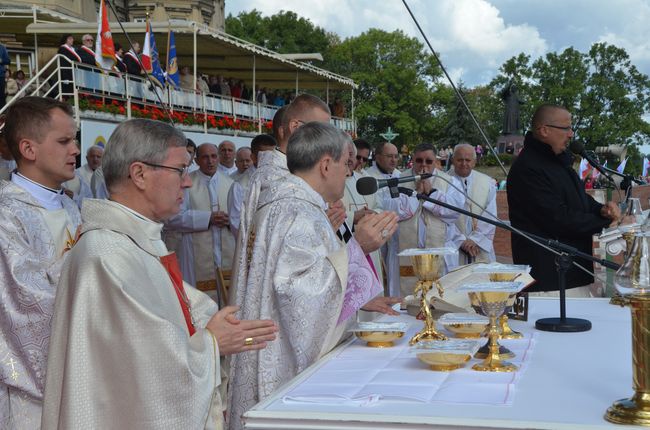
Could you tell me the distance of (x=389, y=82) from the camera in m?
62.6

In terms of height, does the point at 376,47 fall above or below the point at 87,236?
above

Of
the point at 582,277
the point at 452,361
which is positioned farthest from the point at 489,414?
the point at 582,277

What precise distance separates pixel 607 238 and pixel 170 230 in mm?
5535

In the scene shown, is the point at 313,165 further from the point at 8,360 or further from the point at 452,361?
the point at 8,360

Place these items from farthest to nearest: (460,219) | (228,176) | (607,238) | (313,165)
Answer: (228,176), (460,219), (607,238), (313,165)

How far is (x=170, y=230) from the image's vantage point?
8.51 m

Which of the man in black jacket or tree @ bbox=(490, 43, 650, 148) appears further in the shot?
tree @ bbox=(490, 43, 650, 148)

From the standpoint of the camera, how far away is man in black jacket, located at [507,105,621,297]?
492cm

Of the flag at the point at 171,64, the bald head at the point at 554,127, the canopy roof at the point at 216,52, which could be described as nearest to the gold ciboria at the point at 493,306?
the bald head at the point at 554,127

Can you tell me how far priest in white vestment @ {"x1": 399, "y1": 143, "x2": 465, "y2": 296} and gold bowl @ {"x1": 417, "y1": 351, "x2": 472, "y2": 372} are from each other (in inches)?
204

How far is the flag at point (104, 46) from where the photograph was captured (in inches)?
526

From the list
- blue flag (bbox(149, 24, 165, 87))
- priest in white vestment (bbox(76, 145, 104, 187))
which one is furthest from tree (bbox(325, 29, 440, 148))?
priest in white vestment (bbox(76, 145, 104, 187))

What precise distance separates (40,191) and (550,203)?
118 inches

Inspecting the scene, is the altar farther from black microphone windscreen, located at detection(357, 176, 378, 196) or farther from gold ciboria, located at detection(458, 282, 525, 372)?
black microphone windscreen, located at detection(357, 176, 378, 196)
